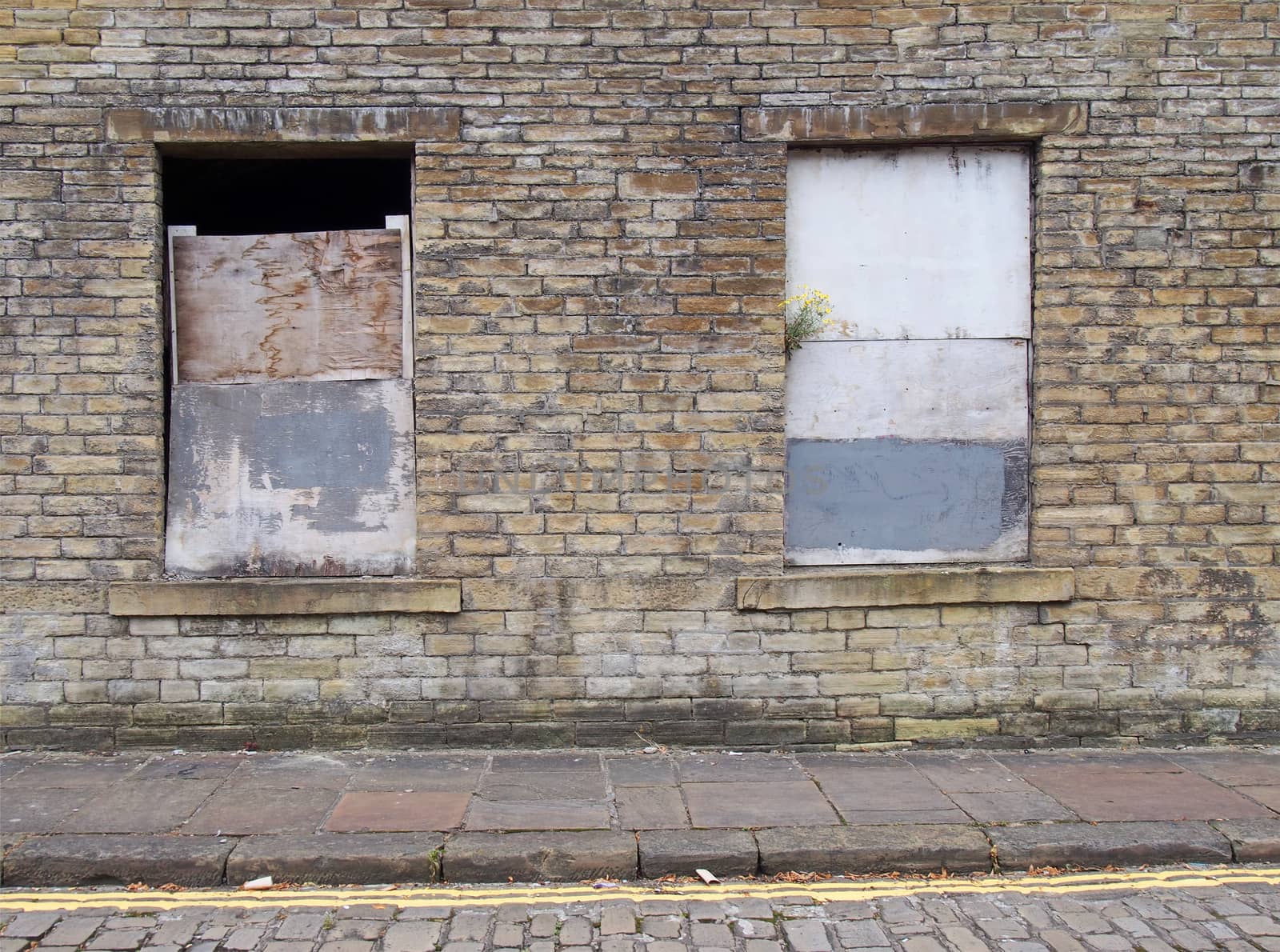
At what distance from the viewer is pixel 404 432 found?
5430 millimetres

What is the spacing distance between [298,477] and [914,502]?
12.2 ft

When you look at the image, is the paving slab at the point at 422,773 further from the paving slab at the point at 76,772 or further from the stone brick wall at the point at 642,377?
the paving slab at the point at 76,772

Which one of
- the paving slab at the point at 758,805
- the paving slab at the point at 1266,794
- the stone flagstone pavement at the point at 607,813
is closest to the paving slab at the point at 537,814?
the stone flagstone pavement at the point at 607,813

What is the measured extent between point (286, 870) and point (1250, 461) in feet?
18.6

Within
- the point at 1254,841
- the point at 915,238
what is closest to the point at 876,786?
the point at 1254,841

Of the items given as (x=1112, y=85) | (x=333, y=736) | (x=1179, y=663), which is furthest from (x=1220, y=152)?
(x=333, y=736)

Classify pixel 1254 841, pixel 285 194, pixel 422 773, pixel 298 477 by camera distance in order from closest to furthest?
pixel 1254 841 → pixel 422 773 → pixel 298 477 → pixel 285 194

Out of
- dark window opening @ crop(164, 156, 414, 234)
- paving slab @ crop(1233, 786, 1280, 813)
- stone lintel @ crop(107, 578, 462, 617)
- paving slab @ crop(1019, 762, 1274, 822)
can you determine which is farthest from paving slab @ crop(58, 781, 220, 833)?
paving slab @ crop(1233, 786, 1280, 813)

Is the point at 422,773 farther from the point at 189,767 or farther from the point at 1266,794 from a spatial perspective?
the point at 1266,794

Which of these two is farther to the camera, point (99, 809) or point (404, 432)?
point (404, 432)

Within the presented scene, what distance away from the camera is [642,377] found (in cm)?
533

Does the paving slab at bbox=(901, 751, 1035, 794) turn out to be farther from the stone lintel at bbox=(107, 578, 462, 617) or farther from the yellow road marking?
the stone lintel at bbox=(107, 578, 462, 617)

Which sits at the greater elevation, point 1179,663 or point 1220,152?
point 1220,152

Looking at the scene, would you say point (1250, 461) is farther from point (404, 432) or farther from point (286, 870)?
point (286, 870)
